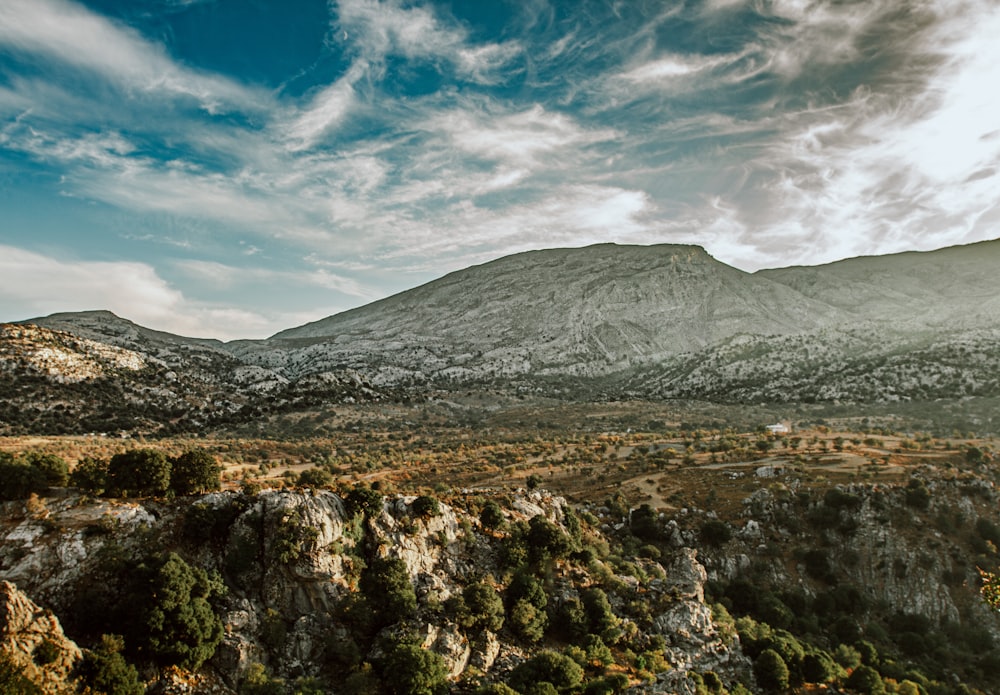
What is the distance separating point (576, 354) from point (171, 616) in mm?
146705

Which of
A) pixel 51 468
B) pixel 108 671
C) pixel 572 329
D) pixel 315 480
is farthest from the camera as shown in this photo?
pixel 572 329

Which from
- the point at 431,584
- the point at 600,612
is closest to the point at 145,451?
the point at 431,584

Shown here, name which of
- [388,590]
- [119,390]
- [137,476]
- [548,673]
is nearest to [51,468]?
[137,476]

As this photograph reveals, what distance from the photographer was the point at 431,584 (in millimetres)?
20797

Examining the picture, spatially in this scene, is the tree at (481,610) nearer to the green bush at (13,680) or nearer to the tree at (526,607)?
the tree at (526,607)

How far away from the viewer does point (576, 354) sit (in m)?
158

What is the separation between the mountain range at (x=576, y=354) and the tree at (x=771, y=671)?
7249 centimetres

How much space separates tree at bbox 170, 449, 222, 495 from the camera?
2014cm

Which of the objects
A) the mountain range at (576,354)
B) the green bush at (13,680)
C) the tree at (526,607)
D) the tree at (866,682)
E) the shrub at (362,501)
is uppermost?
the mountain range at (576,354)

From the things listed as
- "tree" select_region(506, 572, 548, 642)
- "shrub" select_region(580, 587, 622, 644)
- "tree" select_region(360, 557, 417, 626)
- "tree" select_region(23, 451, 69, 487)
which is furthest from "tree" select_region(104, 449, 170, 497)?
"shrub" select_region(580, 587, 622, 644)

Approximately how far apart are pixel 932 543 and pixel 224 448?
6006cm

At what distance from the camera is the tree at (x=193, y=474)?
20.1m

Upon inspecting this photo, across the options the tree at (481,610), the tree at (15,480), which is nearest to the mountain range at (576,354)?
the tree at (15,480)

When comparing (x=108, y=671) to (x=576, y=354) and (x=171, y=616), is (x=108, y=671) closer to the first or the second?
(x=171, y=616)
